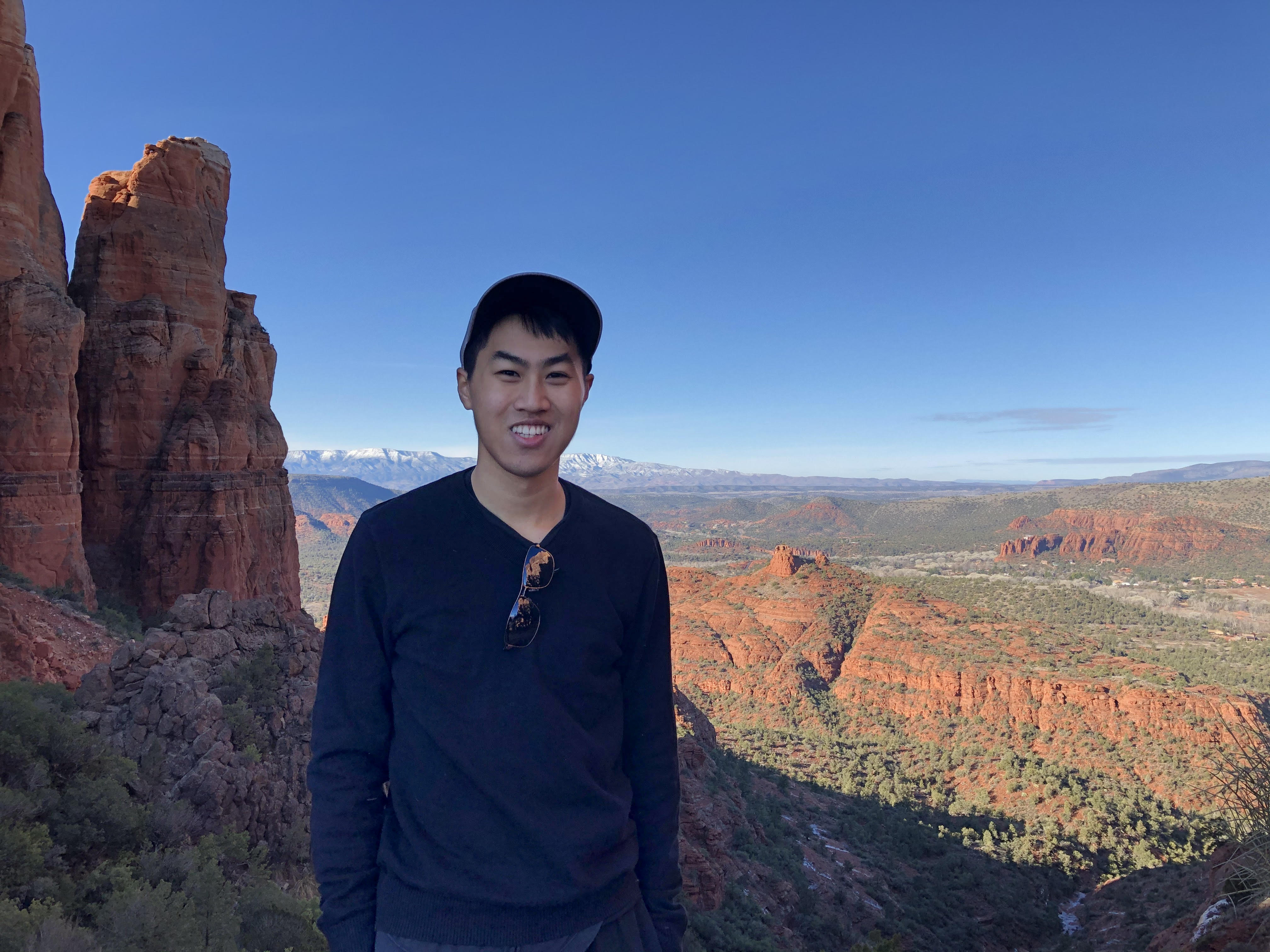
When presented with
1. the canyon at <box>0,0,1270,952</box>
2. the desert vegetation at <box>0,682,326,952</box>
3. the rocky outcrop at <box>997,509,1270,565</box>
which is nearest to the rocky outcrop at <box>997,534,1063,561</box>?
the rocky outcrop at <box>997,509,1270,565</box>

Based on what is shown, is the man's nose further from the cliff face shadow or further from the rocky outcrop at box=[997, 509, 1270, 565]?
the rocky outcrop at box=[997, 509, 1270, 565]

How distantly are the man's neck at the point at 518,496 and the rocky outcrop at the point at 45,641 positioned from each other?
39.9 feet

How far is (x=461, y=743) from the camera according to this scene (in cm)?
184

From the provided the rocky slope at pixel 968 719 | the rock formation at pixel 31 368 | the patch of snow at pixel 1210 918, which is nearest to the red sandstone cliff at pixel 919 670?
the rocky slope at pixel 968 719

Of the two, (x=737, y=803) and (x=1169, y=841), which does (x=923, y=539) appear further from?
(x=737, y=803)

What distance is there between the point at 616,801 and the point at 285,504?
2632cm

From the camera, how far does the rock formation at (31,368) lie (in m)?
15.1

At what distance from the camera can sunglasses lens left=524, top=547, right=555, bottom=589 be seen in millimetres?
1984

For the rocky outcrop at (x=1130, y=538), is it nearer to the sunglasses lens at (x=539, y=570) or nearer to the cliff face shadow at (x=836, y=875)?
the cliff face shadow at (x=836, y=875)

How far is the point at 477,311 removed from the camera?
2043mm

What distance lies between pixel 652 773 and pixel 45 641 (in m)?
14.3

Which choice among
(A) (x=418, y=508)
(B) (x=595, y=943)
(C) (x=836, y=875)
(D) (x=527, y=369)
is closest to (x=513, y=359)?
(D) (x=527, y=369)

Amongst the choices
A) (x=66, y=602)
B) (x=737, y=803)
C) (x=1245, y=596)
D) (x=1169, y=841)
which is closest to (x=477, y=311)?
(x=66, y=602)

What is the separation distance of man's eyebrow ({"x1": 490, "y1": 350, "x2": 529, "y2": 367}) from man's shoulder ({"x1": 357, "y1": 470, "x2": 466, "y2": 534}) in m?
0.42
